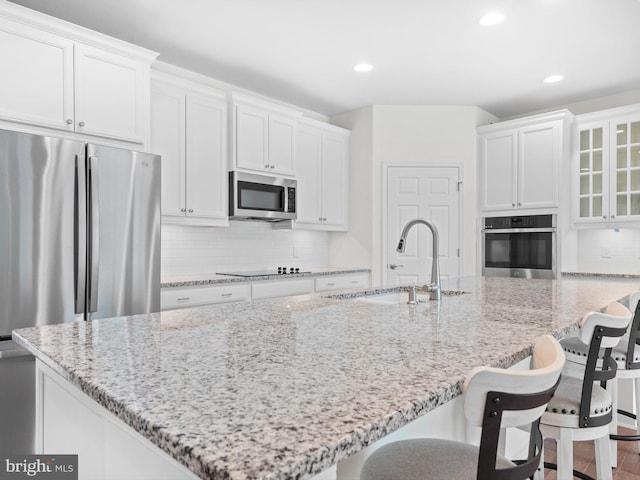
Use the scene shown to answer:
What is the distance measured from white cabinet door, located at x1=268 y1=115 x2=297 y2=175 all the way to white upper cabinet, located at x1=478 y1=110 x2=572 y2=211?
2.06m

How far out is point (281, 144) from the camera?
4.12 meters

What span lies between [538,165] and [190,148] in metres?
3.33

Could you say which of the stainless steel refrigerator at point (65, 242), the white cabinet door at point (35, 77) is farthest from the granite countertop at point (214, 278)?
the white cabinet door at point (35, 77)

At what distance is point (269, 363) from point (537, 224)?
4.13 m

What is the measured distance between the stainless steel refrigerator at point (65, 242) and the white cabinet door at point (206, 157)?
2.08 ft

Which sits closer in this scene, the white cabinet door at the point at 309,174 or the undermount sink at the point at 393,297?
the undermount sink at the point at 393,297

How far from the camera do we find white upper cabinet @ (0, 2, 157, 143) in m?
2.40

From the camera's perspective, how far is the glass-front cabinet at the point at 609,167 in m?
3.99

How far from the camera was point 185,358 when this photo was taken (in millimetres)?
918

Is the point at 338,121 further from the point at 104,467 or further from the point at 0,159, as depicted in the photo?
the point at 104,467

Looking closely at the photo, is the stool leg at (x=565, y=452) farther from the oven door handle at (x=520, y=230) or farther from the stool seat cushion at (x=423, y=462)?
the oven door handle at (x=520, y=230)

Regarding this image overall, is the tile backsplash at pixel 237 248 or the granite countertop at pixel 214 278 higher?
the tile backsplash at pixel 237 248

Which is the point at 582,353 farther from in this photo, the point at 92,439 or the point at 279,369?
the point at 92,439

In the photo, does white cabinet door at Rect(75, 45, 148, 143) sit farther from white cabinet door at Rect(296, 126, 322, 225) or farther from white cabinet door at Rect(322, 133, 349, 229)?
white cabinet door at Rect(322, 133, 349, 229)
